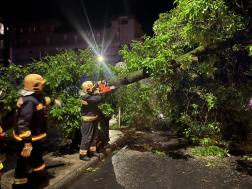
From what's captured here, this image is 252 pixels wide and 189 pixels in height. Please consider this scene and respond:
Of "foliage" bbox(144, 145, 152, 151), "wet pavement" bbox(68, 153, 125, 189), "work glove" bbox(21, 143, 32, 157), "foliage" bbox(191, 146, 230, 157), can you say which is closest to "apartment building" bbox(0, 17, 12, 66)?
"foliage" bbox(144, 145, 152, 151)

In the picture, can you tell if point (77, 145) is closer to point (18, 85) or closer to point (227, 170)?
point (18, 85)

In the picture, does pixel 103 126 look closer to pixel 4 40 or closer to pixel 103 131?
pixel 103 131

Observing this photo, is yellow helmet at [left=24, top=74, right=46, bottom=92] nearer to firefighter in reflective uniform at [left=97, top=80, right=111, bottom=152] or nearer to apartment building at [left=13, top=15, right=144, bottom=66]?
firefighter in reflective uniform at [left=97, top=80, right=111, bottom=152]

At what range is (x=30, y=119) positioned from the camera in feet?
10.5

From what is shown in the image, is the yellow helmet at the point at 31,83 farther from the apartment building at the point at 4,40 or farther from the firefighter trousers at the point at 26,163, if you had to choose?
the apartment building at the point at 4,40

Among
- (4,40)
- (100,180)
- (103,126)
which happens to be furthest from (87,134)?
(4,40)

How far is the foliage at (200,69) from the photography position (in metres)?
4.68

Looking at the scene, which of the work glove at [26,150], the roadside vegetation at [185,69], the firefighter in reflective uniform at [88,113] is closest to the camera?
the work glove at [26,150]

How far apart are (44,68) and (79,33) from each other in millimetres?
33489

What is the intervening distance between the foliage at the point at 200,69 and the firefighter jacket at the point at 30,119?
9.05ft

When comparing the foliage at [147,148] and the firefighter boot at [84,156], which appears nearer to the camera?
the firefighter boot at [84,156]

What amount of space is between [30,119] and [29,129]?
0.18 m

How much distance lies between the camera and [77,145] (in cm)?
603

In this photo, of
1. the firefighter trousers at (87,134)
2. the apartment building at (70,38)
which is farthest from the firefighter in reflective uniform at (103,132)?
the apartment building at (70,38)
